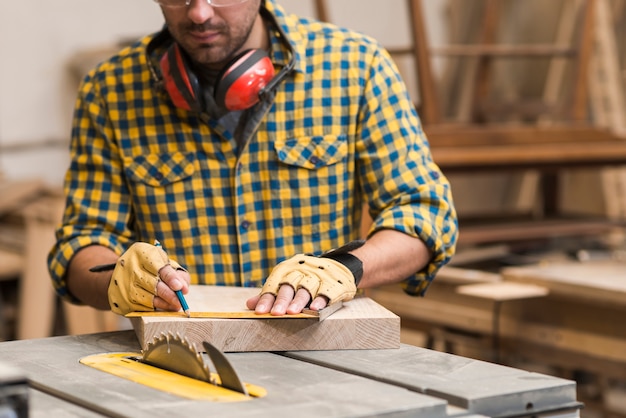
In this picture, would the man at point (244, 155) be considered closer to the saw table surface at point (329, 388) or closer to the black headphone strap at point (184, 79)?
the black headphone strap at point (184, 79)

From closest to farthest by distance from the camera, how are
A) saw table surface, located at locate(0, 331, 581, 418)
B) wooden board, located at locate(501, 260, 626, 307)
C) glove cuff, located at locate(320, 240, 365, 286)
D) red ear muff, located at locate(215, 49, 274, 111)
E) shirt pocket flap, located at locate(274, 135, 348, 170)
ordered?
saw table surface, located at locate(0, 331, 581, 418) < glove cuff, located at locate(320, 240, 365, 286) < red ear muff, located at locate(215, 49, 274, 111) < shirt pocket flap, located at locate(274, 135, 348, 170) < wooden board, located at locate(501, 260, 626, 307)

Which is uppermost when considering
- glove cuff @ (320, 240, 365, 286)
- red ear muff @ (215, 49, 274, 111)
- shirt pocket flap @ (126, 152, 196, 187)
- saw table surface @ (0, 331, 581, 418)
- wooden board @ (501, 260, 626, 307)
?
red ear muff @ (215, 49, 274, 111)

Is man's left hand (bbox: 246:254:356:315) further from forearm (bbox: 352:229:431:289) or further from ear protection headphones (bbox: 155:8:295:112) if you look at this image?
ear protection headphones (bbox: 155:8:295:112)

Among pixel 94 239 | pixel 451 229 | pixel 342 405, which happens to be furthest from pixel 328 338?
pixel 94 239

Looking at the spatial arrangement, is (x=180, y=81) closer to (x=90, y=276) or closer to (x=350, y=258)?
(x=90, y=276)

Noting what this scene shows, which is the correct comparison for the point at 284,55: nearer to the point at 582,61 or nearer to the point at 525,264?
the point at 525,264

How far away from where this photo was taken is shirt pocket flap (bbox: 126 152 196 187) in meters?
2.54

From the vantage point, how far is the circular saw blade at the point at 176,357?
5.44 feet

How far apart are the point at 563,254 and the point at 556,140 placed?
500 millimetres

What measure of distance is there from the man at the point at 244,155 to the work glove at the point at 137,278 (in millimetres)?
318

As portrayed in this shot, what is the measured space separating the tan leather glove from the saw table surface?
0.38 ft

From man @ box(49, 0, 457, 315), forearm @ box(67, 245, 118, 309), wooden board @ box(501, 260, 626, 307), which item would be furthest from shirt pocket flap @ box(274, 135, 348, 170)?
wooden board @ box(501, 260, 626, 307)

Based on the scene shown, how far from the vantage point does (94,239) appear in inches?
98.7

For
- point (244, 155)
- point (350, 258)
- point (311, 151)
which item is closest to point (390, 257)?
point (350, 258)
